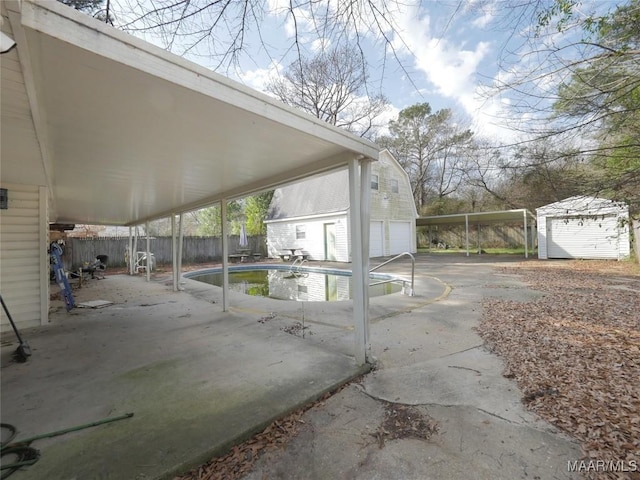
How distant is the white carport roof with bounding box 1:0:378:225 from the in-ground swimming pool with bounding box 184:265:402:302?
4.48 meters

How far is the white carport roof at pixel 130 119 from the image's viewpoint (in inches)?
55.7

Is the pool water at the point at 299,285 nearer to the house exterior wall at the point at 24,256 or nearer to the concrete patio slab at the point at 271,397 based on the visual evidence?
the concrete patio slab at the point at 271,397

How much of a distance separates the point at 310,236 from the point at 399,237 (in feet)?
19.1

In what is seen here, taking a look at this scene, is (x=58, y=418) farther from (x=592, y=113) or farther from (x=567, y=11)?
(x=592, y=113)

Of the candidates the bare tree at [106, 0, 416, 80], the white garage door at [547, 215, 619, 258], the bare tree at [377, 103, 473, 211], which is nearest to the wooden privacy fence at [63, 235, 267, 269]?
the bare tree at [106, 0, 416, 80]

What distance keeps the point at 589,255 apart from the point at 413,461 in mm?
16063

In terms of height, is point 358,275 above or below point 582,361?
above

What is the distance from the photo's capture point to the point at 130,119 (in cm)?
231

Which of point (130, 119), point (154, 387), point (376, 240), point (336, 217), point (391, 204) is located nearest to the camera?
point (130, 119)

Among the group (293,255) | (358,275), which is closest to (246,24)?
(358,275)

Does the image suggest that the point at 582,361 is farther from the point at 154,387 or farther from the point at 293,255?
the point at 293,255

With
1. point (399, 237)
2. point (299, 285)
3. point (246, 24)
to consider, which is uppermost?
point (246, 24)

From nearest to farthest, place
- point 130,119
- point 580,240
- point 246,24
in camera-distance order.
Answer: point 130,119
point 246,24
point 580,240

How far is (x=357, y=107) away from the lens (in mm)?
17875
